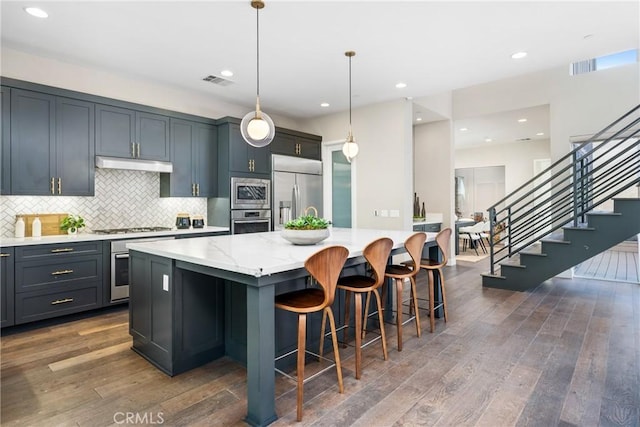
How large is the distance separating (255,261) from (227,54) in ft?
8.90

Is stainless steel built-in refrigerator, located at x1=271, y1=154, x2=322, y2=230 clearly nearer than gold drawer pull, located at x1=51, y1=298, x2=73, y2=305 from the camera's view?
No

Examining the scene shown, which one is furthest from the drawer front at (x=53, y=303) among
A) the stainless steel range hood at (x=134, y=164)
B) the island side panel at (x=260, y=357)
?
the island side panel at (x=260, y=357)

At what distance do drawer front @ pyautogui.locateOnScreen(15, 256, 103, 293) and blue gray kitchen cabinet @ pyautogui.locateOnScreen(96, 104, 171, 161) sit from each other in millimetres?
1284

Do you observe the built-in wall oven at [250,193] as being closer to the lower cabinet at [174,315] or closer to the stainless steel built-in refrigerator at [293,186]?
the stainless steel built-in refrigerator at [293,186]

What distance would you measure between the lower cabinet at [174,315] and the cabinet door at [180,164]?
2109 mm

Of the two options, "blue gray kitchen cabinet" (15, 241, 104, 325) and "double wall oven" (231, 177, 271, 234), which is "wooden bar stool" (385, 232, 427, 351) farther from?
"blue gray kitchen cabinet" (15, 241, 104, 325)

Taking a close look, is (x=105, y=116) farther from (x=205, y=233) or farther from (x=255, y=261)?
(x=255, y=261)

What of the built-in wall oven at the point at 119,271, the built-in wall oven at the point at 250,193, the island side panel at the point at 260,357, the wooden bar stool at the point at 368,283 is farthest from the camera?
the built-in wall oven at the point at 250,193

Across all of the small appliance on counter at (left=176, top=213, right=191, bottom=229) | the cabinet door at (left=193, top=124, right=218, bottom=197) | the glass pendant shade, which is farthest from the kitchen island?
the cabinet door at (left=193, top=124, right=218, bottom=197)

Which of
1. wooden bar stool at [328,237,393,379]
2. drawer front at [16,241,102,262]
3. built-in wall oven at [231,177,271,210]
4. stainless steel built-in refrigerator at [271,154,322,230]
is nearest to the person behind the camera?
wooden bar stool at [328,237,393,379]

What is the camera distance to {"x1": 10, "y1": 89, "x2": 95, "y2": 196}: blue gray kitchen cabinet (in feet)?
11.7

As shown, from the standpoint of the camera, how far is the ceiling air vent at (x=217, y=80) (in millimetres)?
4527

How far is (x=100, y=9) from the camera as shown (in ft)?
9.50

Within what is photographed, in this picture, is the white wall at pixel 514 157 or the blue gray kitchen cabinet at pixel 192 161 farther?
the white wall at pixel 514 157
